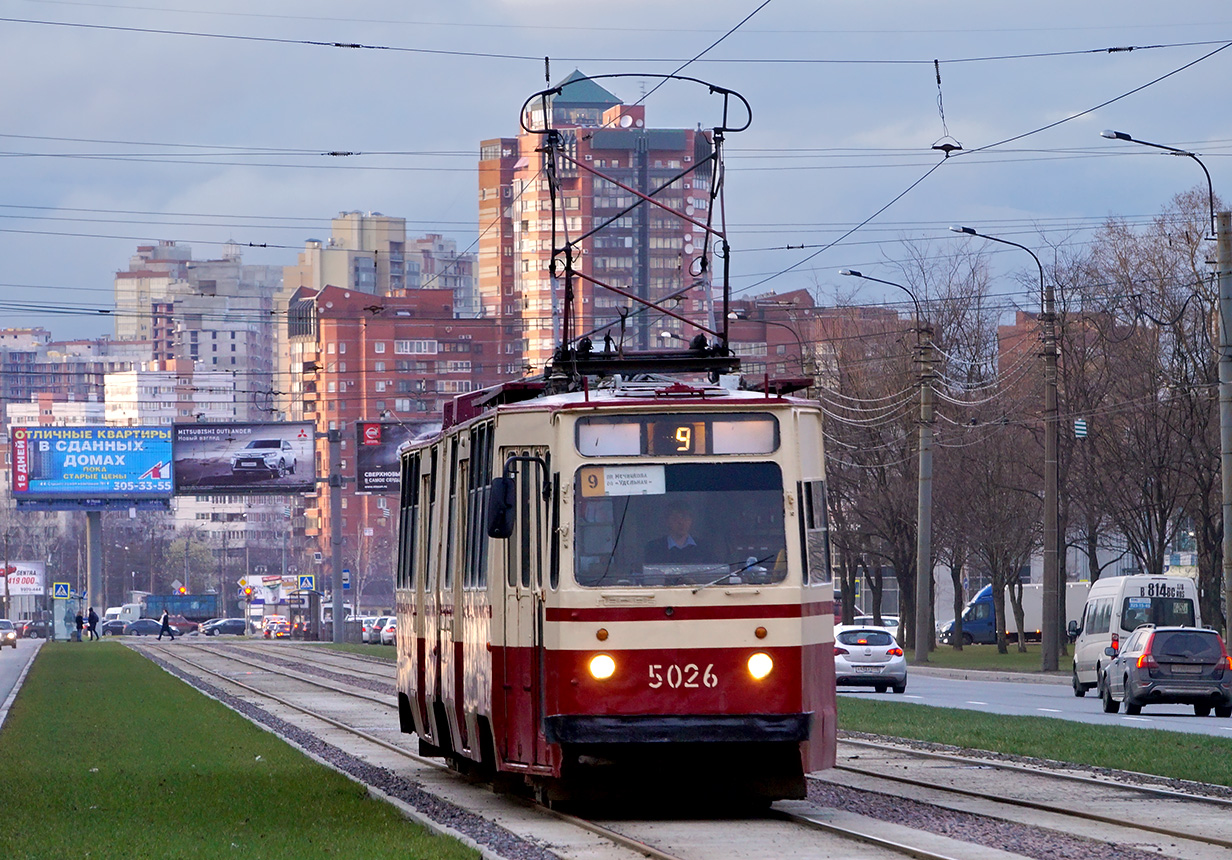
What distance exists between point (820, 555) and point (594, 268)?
14765 cm

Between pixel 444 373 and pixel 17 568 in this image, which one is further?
pixel 444 373

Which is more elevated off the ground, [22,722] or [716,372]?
[716,372]

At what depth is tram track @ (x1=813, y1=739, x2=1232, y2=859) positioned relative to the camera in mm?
12422

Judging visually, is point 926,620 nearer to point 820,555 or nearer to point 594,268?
point 820,555

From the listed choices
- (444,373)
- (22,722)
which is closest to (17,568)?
(444,373)

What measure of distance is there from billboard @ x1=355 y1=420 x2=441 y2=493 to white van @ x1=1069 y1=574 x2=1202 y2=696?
3574cm

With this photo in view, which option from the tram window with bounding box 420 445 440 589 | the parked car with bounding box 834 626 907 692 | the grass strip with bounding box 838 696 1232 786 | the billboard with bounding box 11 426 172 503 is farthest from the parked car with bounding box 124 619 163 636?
the tram window with bounding box 420 445 440 589

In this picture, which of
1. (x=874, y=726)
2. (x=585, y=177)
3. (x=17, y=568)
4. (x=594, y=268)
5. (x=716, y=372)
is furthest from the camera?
(x=594, y=268)

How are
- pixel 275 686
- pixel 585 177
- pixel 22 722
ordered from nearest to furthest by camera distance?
pixel 22 722, pixel 275 686, pixel 585 177

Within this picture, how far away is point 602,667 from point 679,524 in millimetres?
1059

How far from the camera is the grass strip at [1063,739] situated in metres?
18.2

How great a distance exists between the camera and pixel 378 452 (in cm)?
7162

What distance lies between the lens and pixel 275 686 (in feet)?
131

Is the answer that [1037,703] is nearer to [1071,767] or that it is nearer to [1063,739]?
[1063,739]
